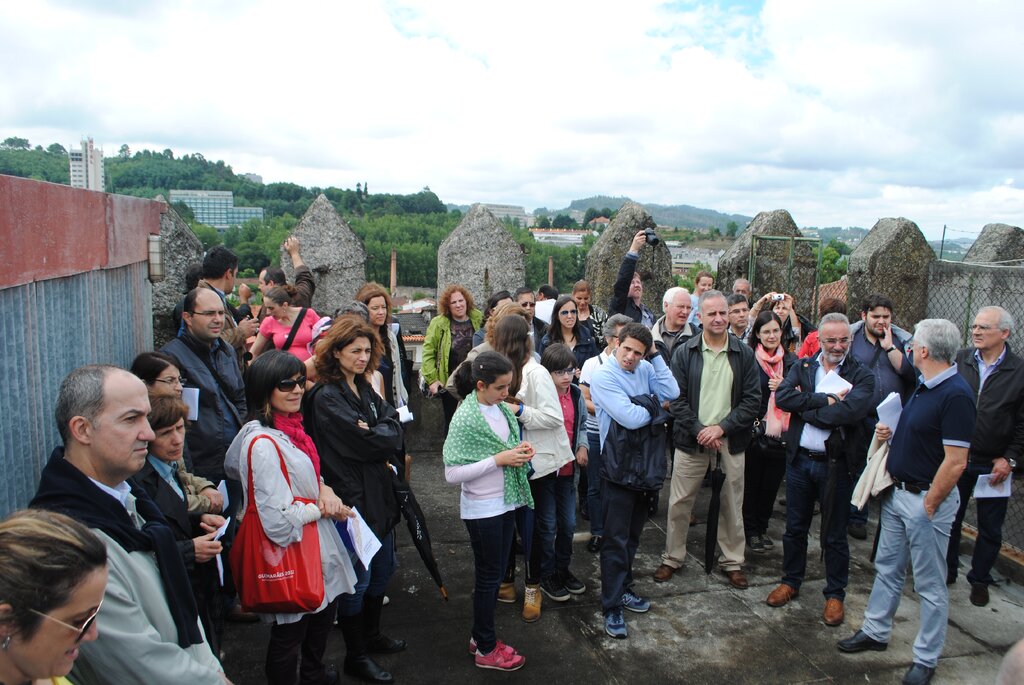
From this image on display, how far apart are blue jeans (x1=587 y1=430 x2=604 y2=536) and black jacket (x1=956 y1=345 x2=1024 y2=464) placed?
2.46m

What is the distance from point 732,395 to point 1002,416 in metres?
1.73

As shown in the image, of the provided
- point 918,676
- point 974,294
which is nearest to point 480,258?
point 974,294

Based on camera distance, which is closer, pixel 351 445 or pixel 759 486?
pixel 351 445

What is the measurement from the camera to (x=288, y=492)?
3070 mm

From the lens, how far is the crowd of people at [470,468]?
6.91 ft

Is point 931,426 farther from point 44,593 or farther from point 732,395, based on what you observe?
point 44,593

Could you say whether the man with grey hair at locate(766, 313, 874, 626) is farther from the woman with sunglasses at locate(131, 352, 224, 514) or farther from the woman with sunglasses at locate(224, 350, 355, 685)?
the woman with sunglasses at locate(131, 352, 224, 514)

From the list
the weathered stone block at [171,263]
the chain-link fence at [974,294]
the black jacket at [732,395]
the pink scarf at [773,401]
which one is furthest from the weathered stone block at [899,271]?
the weathered stone block at [171,263]

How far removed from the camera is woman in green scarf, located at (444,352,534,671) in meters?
3.73

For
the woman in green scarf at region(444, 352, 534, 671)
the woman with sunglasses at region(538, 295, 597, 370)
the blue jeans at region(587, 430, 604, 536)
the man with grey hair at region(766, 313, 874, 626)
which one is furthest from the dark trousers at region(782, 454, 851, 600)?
the woman in green scarf at region(444, 352, 534, 671)

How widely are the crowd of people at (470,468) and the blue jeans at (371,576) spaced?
0.04 feet

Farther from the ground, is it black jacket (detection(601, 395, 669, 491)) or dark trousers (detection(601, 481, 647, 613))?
black jacket (detection(601, 395, 669, 491))

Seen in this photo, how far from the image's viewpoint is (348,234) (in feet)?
22.1

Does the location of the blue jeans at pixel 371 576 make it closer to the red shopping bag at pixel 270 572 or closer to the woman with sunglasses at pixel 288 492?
the woman with sunglasses at pixel 288 492
